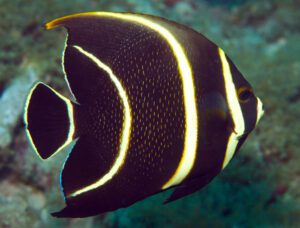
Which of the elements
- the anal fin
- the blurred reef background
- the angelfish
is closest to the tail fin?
the angelfish

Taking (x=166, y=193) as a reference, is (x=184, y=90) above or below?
above

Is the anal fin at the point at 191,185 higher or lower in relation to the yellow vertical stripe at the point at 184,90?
lower

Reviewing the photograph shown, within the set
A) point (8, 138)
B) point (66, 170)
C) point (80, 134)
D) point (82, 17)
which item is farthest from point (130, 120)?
point (8, 138)

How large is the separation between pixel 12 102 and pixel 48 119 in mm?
1741

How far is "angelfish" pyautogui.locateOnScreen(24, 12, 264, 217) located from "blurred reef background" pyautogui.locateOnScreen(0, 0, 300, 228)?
3.92 ft

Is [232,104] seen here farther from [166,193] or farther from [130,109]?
[166,193]

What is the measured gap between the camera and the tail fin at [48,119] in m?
1.26

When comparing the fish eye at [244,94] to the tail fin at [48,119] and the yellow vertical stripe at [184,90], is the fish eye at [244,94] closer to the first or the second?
the yellow vertical stripe at [184,90]

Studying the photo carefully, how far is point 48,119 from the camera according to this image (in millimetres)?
1274

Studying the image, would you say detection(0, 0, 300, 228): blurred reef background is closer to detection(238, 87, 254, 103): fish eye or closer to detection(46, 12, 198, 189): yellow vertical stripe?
detection(46, 12, 198, 189): yellow vertical stripe

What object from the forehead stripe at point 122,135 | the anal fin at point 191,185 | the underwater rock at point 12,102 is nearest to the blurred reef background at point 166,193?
the underwater rock at point 12,102

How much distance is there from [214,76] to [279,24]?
4.53 m

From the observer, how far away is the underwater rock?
2764 millimetres

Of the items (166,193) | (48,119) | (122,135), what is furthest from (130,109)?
(166,193)
